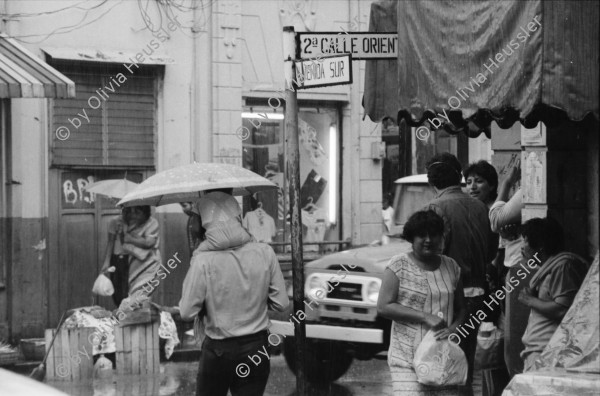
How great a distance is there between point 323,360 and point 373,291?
1139mm

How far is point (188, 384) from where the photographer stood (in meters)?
12.9

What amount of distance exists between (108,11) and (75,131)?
1753 mm

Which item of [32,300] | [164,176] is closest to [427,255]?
[164,176]

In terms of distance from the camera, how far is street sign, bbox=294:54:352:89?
28.4ft

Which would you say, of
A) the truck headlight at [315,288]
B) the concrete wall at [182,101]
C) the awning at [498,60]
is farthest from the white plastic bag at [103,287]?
the awning at [498,60]

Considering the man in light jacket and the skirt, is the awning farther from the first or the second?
the skirt

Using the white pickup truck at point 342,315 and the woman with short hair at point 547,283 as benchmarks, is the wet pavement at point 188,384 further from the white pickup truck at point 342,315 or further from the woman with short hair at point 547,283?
the woman with short hair at point 547,283

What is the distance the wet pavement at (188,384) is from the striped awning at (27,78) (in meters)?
3.41

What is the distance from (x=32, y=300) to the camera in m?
15.3

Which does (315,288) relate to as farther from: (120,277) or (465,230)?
(120,277)

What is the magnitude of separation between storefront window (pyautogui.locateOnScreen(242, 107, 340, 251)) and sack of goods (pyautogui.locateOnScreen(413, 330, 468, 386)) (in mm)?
9989

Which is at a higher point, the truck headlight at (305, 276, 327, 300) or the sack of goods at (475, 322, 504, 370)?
the truck headlight at (305, 276, 327, 300)

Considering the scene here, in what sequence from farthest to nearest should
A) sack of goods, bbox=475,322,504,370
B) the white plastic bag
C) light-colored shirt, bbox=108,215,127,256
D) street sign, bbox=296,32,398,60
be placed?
1. light-colored shirt, bbox=108,215,127,256
2. the white plastic bag
3. sack of goods, bbox=475,322,504,370
4. street sign, bbox=296,32,398,60

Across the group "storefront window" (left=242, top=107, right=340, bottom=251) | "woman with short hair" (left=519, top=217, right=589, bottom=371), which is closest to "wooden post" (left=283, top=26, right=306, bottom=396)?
"woman with short hair" (left=519, top=217, right=589, bottom=371)
